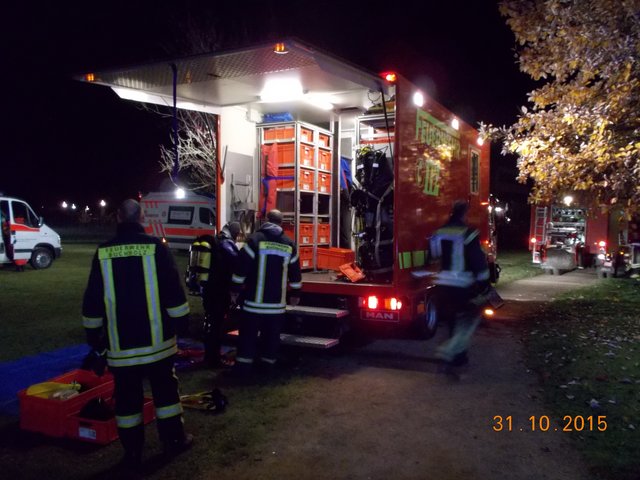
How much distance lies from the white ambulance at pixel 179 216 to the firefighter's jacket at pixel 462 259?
15.8 meters

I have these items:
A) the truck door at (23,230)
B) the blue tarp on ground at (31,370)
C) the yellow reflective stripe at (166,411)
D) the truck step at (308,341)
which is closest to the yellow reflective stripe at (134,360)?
the yellow reflective stripe at (166,411)

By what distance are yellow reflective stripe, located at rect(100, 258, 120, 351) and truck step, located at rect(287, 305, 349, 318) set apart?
2891 millimetres

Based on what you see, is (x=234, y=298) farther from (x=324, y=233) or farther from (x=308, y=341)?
(x=324, y=233)

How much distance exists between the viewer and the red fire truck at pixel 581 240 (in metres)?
16.3

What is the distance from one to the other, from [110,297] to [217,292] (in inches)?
95.7

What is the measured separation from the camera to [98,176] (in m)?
50.6

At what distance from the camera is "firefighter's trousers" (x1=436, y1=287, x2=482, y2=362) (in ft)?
19.6

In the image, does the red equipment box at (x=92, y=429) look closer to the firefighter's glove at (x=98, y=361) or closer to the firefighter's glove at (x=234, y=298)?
the firefighter's glove at (x=98, y=361)

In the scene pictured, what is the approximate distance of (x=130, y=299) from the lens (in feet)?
11.9

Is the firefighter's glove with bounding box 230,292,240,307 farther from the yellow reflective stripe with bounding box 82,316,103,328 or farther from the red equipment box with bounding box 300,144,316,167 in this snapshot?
the yellow reflective stripe with bounding box 82,316,103,328

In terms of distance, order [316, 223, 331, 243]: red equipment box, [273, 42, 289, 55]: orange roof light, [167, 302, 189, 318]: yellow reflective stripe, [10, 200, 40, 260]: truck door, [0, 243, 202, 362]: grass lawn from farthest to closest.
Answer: [10, 200, 40, 260]: truck door → [316, 223, 331, 243]: red equipment box → [0, 243, 202, 362]: grass lawn → [273, 42, 289, 55]: orange roof light → [167, 302, 189, 318]: yellow reflective stripe

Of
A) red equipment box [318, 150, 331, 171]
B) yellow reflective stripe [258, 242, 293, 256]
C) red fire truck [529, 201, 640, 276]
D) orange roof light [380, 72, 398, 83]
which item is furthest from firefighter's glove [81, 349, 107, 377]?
red fire truck [529, 201, 640, 276]

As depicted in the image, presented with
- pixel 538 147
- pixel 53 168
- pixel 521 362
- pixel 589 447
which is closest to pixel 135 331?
pixel 589 447

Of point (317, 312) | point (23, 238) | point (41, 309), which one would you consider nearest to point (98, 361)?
point (317, 312)
